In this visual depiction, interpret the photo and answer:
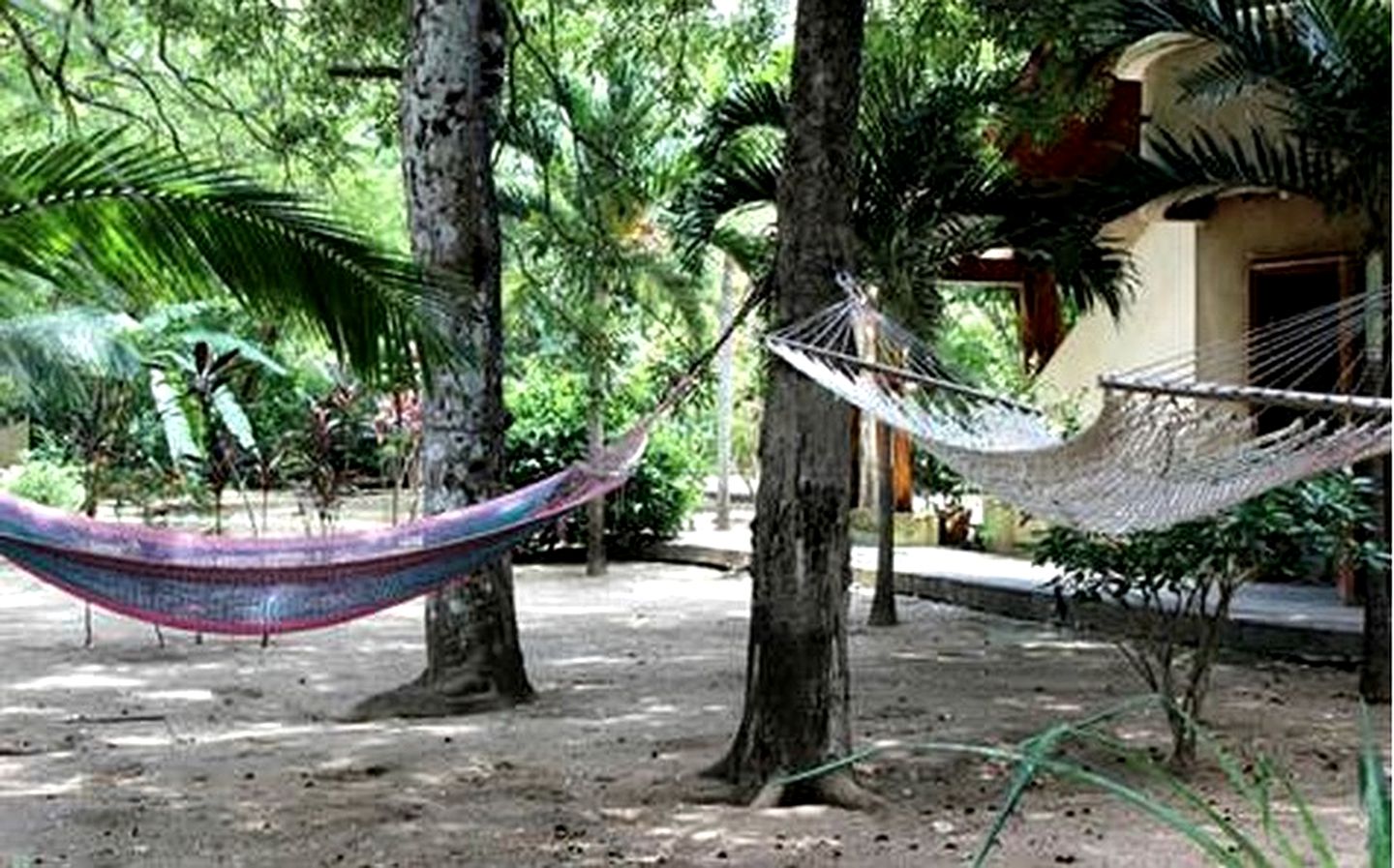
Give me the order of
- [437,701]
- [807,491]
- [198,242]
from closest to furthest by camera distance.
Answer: [198,242], [807,491], [437,701]

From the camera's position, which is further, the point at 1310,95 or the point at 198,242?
the point at 1310,95

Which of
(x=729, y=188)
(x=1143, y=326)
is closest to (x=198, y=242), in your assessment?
(x=729, y=188)

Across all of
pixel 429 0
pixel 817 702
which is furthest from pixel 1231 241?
pixel 817 702

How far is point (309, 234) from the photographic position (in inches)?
111

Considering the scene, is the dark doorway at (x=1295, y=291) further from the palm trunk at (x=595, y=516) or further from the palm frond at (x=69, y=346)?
the palm frond at (x=69, y=346)

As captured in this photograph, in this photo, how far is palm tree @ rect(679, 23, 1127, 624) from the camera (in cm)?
689

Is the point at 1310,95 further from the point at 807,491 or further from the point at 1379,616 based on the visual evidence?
the point at 807,491

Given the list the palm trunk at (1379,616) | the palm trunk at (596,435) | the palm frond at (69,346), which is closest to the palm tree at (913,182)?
the palm trunk at (1379,616)

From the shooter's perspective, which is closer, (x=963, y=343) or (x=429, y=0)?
(x=429, y=0)

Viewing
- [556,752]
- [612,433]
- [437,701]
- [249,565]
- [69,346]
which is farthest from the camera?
Answer: [612,433]

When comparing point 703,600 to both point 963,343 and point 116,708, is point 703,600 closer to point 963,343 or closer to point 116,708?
point 116,708

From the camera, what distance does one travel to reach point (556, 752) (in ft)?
15.6

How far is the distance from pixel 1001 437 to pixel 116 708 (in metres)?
3.51

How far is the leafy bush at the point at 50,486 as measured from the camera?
12.5 meters
